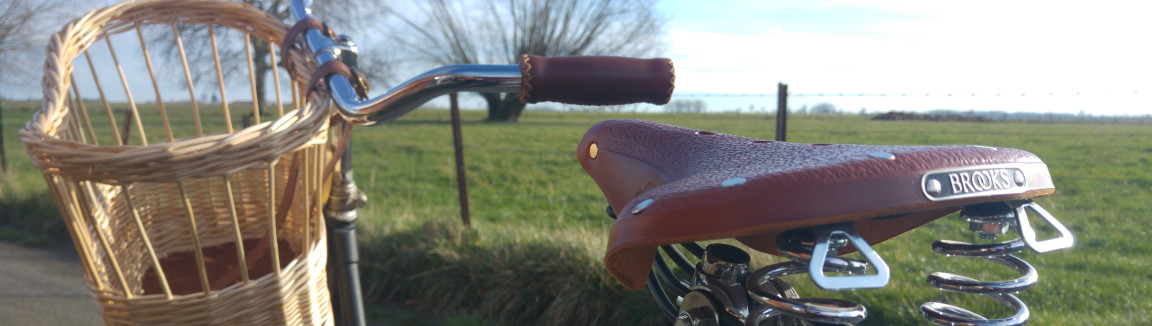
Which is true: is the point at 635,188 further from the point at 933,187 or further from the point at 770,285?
the point at 933,187

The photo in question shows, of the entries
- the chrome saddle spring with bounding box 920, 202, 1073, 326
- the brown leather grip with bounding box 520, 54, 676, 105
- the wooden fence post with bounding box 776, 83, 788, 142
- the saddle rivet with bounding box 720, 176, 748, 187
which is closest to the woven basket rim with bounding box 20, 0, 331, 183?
the brown leather grip with bounding box 520, 54, 676, 105

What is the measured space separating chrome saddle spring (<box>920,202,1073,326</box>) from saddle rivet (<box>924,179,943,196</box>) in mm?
167

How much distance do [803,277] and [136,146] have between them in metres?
2.65

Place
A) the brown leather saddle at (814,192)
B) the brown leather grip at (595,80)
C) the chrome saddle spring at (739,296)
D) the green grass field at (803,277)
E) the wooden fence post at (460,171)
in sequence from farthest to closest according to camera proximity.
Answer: the wooden fence post at (460,171), the green grass field at (803,277), the brown leather grip at (595,80), the chrome saddle spring at (739,296), the brown leather saddle at (814,192)

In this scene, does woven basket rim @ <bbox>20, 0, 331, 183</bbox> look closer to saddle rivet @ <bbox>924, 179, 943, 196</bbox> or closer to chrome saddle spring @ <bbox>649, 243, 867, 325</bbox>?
chrome saddle spring @ <bbox>649, 243, 867, 325</bbox>

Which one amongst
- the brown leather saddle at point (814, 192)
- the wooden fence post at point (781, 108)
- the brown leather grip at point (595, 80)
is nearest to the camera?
the brown leather saddle at point (814, 192)

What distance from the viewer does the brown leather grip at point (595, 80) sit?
1.12 metres

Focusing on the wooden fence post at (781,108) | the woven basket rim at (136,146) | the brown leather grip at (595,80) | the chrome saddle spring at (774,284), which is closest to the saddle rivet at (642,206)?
the chrome saddle spring at (774,284)

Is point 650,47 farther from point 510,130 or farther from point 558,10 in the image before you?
point 510,130

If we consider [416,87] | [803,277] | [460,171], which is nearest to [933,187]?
[416,87]

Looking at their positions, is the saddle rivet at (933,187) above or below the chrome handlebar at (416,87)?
below

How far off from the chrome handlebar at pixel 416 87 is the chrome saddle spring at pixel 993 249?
2.33 ft

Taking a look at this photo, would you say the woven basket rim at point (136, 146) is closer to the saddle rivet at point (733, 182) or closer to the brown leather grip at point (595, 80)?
the brown leather grip at point (595, 80)

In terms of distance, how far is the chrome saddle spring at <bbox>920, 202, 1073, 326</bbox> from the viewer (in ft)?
2.94
